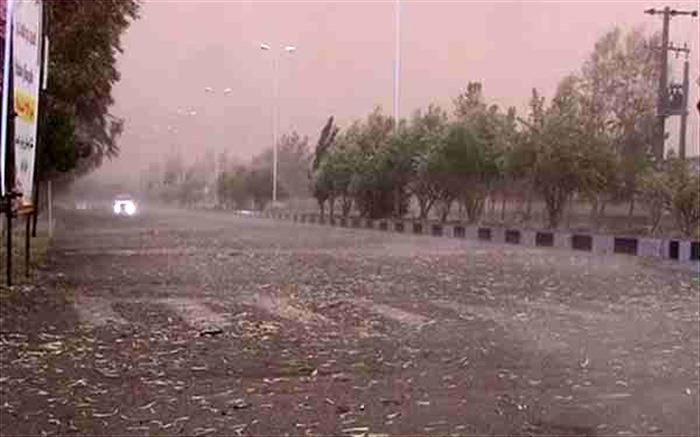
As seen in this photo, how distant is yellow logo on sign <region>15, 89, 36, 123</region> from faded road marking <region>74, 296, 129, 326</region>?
2176mm

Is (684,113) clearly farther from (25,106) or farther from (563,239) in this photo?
(25,106)

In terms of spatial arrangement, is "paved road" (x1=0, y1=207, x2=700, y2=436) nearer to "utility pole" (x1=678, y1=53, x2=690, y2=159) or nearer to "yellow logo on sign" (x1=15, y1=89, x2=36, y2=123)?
"yellow logo on sign" (x1=15, y1=89, x2=36, y2=123)

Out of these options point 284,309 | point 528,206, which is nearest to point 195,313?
point 284,309

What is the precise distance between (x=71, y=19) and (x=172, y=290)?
6.08m

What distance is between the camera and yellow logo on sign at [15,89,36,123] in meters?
12.0

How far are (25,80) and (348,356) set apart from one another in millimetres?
5641

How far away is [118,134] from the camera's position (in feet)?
127

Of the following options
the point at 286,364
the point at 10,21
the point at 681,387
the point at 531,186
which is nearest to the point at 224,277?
the point at 10,21

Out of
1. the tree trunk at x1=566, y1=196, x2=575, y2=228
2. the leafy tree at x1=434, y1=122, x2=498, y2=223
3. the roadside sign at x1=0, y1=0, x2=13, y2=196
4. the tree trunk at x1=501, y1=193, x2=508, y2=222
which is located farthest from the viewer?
the tree trunk at x1=501, y1=193, x2=508, y2=222

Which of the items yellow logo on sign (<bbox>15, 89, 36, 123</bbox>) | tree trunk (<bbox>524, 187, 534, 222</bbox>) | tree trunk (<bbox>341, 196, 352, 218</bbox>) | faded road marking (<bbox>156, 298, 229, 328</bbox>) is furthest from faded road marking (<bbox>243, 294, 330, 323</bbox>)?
tree trunk (<bbox>341, 196, 352, 218</bbox>)

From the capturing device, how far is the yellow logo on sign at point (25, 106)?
12.0 m

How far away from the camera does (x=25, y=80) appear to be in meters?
12.2

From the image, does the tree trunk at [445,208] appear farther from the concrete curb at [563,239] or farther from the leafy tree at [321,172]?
the leafy tree at [321,172]

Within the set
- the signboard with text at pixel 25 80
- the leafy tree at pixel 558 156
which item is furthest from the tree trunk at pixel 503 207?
the signboard with text at pixel 25 80
